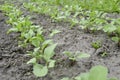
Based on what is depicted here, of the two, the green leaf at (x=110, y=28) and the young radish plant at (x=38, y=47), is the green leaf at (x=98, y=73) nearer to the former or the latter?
the young radish plant at (x=38, y=47)

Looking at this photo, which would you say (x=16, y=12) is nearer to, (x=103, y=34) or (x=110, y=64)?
(x=103, y=34)

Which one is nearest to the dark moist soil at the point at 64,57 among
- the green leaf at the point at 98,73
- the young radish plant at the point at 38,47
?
the young radish plant at the point at 38,47

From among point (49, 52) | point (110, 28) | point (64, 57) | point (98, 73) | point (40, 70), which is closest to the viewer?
point (98, 73)

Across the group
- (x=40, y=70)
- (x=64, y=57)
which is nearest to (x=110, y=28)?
(x=64, y=57)

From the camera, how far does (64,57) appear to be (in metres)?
2.36

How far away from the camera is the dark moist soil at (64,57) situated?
7.07 feet

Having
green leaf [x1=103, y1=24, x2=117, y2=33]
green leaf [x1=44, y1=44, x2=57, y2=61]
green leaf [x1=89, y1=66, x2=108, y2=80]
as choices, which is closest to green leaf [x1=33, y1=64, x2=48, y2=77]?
green leaf [x1=44, y1=44, x2=57, y2=61]

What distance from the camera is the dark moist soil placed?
215 cm

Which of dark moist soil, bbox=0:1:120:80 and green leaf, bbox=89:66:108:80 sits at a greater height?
green leaf, bbox=89:66:108:80

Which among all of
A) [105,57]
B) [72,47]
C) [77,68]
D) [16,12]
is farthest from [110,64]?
[16,12]

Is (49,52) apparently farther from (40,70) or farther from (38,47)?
→ (38,47)

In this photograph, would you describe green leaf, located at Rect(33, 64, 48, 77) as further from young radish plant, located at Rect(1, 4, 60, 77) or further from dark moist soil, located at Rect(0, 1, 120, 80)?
dark moist soil, located at Rect(0, 1, 120, 80)

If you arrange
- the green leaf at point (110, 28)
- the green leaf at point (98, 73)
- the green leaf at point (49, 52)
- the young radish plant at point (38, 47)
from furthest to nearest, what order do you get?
the green leaf at point (110, 28) → the green leaf at point (49, 52) → the young radish plant at point (38, 47) → the green leaf at point (98, 73)

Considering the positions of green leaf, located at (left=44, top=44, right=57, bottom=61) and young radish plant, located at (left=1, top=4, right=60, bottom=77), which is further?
green leaf, located at (left=44, top=44, right=57, bottom=61)
